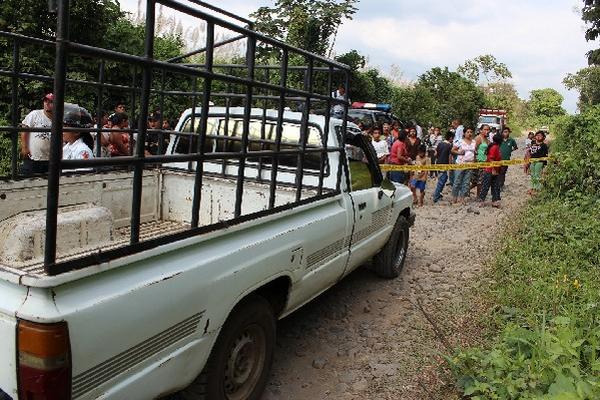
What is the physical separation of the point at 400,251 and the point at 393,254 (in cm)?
32

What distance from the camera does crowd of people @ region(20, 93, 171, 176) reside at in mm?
4191

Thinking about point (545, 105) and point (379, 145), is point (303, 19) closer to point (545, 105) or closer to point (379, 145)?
point (379, 145)

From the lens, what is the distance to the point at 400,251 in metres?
5.82

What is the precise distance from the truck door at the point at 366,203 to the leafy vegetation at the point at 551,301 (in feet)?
3.92

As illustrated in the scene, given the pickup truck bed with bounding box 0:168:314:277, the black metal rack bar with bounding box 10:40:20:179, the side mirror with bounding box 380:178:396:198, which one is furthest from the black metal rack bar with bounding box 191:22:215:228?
the side mirror with bounding box 380:178:396:198

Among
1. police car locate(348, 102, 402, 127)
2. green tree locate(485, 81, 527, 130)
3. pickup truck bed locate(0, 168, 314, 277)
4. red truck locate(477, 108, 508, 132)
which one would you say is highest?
green tree locate(485, 81, 527, 130)

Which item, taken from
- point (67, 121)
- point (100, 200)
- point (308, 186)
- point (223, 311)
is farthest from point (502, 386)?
point (67, 121)

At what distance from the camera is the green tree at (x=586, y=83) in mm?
46438

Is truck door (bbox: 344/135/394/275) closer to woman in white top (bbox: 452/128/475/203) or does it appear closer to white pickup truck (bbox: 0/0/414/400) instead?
white pickup truck (bbox: 0/0/414/400)

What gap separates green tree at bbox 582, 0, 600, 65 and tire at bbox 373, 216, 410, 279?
26.7m

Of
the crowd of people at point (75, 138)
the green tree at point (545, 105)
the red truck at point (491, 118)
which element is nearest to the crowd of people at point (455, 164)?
the crowd of people at point (75, 138)

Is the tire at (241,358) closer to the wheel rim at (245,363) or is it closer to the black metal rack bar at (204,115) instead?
the wheel rim at (245,363)

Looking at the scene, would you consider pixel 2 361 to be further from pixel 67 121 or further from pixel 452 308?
pixel 452 308

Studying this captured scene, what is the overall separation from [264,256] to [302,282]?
2.13ft
